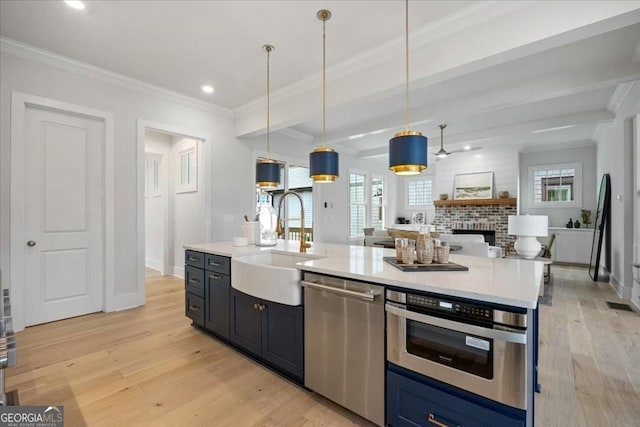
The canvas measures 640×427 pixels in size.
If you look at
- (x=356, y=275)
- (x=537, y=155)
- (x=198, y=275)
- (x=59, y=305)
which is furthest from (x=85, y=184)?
(x=537, y=155)

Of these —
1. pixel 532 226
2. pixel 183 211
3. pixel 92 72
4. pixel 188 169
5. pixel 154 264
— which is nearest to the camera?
pixel 92 72

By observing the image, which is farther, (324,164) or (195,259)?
(195,259)

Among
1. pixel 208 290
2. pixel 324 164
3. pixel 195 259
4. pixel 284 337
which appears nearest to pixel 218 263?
pixel 208 290

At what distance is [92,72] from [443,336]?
14.6ft

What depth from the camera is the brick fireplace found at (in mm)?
7039

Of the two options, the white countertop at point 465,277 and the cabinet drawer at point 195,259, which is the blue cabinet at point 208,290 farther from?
the white countertop at point 465,277

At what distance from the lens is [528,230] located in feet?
12.4

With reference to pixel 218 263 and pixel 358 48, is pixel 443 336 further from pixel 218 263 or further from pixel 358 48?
pixel 358 48

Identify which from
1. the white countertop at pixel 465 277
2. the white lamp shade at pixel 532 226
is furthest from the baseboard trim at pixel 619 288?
the white countertop at pixel 465 277

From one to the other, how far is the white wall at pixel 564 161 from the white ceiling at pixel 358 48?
3107 mm

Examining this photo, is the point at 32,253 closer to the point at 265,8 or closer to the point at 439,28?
the point at 265,8

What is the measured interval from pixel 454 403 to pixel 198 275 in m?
2.49

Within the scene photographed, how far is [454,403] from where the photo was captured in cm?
133

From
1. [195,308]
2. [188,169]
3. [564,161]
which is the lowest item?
[195,308]
